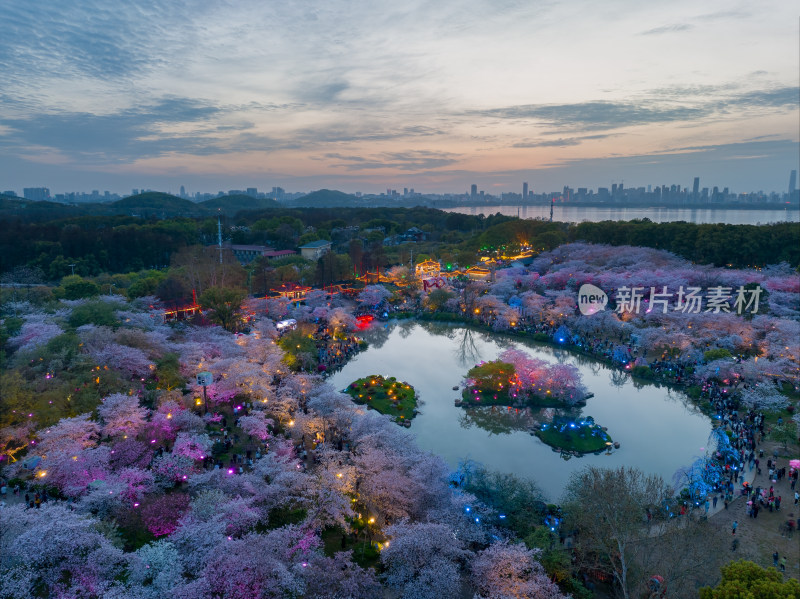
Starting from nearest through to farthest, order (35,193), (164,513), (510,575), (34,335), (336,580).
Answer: (336,580)
(510,575)
(164,513)
(34,335)
(35,193)

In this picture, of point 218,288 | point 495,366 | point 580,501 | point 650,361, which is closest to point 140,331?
point 218,288

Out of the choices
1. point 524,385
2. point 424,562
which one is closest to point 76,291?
point 524,385

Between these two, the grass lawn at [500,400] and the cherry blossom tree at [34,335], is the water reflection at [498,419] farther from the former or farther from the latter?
the cherry blossom tree at [34,335]

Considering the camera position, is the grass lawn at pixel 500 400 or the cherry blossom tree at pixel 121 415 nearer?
the cherry blossom tree at pixel 121 415

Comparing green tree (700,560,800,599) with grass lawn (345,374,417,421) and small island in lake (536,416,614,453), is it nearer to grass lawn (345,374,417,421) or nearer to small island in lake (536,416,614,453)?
small island in lake (536,416,614,453)

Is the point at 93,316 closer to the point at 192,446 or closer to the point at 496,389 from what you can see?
the point at 192,446

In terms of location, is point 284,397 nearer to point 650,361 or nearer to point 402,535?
point 402,535

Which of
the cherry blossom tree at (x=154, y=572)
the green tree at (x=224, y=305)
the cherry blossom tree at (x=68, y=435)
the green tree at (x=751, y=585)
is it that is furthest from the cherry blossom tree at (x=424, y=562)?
the green tree at (x=224, y=305)
